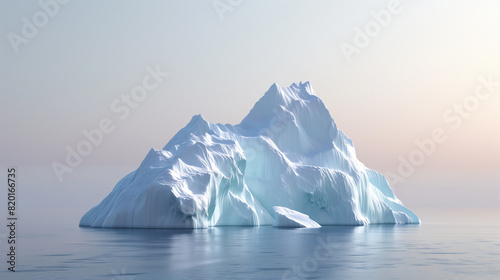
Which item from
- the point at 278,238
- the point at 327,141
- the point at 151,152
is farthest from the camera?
the point at 327,141

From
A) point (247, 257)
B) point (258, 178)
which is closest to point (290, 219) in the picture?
point (258, 178)

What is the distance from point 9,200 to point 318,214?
3832cm

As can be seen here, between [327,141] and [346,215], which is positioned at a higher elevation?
[327,141]

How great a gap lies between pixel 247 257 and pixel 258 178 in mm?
29031

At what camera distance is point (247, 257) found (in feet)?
102

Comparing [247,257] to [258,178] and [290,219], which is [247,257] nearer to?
A: [290,219]

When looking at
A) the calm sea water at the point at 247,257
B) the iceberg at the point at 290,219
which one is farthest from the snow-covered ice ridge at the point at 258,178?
the calm sea water at the point at 247,257

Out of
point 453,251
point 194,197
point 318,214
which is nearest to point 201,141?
point 194,197

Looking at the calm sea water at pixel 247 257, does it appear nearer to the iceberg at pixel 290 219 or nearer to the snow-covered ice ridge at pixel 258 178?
the snow-covered ice ridge at pixel 258 178

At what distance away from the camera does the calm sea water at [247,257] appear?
25688 mm

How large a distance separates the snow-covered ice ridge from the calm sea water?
3788 mm

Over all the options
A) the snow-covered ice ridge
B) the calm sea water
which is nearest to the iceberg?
the snow-covered ice ridge

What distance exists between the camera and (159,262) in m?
28.5

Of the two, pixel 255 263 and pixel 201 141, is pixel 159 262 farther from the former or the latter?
pixel 201 141
